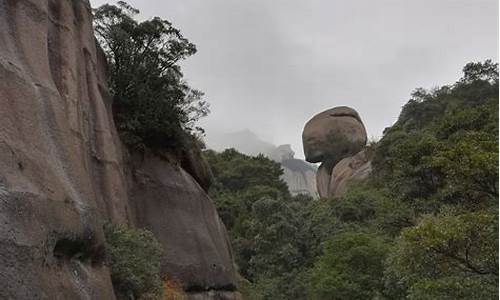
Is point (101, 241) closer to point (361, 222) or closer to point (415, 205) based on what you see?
point (415, 205)

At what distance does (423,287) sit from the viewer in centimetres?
1033

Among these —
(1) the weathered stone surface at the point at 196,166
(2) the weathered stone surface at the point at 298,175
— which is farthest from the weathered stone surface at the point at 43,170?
(2) the weathered stone surface at the point at 298,175

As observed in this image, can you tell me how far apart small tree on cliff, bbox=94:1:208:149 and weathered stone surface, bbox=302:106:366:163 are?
38.5 metres

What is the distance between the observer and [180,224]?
18.7 metres

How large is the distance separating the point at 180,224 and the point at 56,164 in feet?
32.4

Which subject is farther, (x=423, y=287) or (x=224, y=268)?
(x=224, y=268)

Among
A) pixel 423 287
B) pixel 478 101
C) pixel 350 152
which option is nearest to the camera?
pixel 423 287

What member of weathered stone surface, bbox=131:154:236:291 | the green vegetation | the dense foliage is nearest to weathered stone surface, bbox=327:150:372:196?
the dense foliage

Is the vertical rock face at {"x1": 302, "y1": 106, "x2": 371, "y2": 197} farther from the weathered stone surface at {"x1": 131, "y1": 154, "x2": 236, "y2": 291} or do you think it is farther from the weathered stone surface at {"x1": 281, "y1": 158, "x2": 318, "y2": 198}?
the weathered stone surface at {"x1": 281, "y1": 158, "x2": 318, "y2": 198}

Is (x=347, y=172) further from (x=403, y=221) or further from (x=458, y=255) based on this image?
(x=458, y=255)

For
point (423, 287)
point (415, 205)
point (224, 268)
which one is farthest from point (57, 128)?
point (415, 205)

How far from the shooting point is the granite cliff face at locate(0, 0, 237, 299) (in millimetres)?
7207

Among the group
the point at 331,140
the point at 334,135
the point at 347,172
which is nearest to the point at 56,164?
the point at 347,172

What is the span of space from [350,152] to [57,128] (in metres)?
50.7
